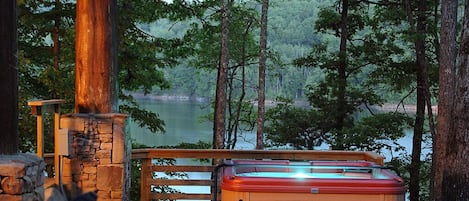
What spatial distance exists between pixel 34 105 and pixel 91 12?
111cm

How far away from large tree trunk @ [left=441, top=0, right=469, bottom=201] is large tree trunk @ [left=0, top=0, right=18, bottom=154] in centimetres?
396

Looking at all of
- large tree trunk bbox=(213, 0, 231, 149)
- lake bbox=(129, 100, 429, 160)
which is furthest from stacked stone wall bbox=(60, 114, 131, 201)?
lake bbox=(129, 100, 429, 160)

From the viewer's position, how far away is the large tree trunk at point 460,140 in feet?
16.4

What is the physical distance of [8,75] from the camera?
355cm

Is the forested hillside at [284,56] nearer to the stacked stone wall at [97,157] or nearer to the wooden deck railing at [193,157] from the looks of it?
the wooden deck railing at [193,157]

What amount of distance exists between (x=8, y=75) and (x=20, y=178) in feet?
2.38

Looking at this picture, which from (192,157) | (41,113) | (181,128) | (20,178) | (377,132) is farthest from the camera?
(181,128)

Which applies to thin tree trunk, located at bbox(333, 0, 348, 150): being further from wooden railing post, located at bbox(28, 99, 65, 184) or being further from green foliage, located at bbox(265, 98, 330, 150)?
wooden railing post, located at bbox(28, 99, 65, 184)

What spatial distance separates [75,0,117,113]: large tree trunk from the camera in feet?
15.7

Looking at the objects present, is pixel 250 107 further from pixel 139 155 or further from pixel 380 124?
pixel 139 155

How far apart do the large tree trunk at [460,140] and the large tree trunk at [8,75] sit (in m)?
3.96

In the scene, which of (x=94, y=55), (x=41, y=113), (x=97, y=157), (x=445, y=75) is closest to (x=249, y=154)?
(x=97, y=157)

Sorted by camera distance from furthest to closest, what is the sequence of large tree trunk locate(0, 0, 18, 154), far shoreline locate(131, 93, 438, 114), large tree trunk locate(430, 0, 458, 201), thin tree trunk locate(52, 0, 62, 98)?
far shoreline locate(131, 93, 438, 114) < thin tree trunk locate(52, 0, 62, 98) < large tree trunk locate(430, 0, 458, 201) < large tree trunk locate(0, 0, 18, 154)

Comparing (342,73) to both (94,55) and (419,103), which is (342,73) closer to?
(419,103)
